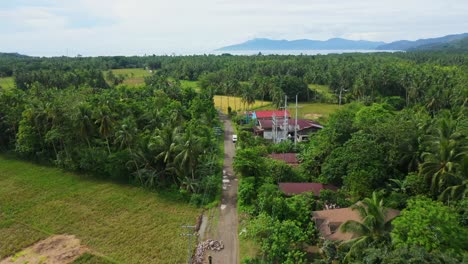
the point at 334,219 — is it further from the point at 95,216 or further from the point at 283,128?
the point at 283,128

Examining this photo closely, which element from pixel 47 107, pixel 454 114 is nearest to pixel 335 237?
pixel 47 107

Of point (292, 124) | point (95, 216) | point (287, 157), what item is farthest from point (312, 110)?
point (95, 216)

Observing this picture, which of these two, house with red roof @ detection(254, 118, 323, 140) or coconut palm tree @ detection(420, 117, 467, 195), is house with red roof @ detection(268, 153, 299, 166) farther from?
coconut palm tree @ detection(420, 117, 467, 195)

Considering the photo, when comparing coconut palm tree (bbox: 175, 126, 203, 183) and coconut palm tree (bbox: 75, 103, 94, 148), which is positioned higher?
coconut palm tree (bbox: 75, 103, 94, 148)

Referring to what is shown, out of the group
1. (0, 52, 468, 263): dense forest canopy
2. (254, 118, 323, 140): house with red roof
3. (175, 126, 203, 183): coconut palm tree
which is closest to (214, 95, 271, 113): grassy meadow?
(0, 52, 468, 263): dense forest canopy

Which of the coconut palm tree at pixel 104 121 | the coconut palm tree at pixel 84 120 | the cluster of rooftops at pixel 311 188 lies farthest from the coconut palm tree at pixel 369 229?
the coconut palm tree at pixel 84 120

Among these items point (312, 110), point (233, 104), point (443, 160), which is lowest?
point (312, 110)
